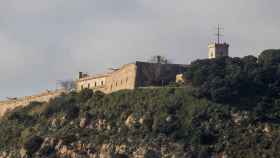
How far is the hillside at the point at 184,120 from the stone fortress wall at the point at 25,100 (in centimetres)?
1168

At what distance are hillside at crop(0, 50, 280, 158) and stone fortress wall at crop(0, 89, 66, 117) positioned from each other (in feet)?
38.3

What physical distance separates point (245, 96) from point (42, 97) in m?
33.9

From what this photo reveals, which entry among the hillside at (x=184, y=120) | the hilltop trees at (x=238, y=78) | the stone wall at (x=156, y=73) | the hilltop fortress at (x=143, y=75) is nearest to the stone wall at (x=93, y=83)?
the hilltop fortress at (x=143, y=75)

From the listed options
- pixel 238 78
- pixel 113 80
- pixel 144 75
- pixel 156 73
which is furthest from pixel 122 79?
pixel 238 78

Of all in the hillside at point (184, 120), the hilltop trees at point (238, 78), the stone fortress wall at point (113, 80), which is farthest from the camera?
the stone fortress wall at point (113, 80)

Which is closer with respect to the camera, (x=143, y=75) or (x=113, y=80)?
(x=143, y=75)

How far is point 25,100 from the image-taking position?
165 m

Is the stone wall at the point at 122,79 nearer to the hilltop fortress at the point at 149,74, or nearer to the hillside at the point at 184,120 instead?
the hilltop fortress at the point at 149,74

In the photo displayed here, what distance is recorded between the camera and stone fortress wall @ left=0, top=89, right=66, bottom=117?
159012mm

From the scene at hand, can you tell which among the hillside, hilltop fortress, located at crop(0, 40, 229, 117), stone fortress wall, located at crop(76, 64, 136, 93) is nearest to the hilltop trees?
the hillside

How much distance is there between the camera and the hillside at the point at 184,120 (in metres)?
128

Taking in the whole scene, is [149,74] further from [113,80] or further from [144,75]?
[113,80]

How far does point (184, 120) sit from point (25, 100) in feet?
120

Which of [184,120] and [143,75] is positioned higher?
[143,75]
